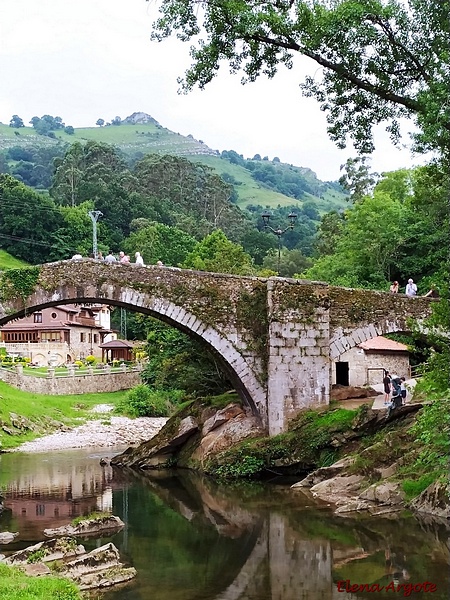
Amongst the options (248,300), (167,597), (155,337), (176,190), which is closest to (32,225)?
(176,190)

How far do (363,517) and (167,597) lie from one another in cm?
528

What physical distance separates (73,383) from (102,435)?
34.2ft

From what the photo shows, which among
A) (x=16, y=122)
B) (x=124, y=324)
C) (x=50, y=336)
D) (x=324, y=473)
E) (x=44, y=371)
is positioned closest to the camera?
(x=324, y=473)

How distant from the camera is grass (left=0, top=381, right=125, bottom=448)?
2772 cm

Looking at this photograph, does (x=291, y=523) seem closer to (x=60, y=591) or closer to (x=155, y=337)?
(x=60, y=591)

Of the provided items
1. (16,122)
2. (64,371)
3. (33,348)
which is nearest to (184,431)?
(64,371)

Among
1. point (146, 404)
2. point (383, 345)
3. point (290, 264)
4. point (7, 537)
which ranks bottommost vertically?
point (146, 404)

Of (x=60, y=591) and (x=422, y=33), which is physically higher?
(x=422, y=33)

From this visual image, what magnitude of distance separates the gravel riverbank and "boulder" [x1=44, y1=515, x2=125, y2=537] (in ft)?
40.6

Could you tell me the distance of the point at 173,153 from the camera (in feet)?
530

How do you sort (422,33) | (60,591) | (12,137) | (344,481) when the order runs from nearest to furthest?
(60,591), (422,33), (344,481), (12,137)

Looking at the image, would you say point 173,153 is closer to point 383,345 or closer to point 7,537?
point 383,345

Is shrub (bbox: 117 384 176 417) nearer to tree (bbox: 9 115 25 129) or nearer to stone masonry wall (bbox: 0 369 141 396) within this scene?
stone masonry wall (bbox: 0 369 141 396)

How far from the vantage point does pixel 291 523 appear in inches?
557
